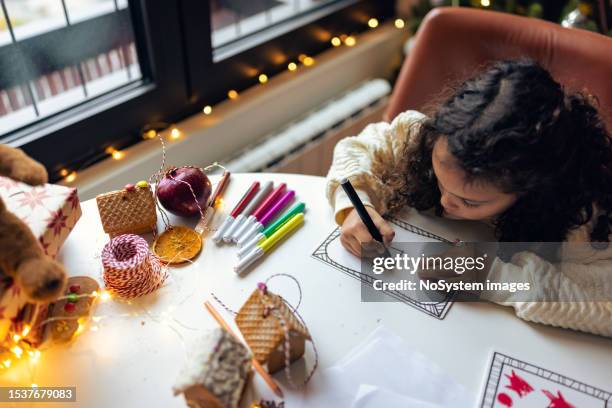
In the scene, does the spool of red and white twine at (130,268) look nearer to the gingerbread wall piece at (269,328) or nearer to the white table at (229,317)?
the white table at (229,317)

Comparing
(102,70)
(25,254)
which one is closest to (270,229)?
(25,254)

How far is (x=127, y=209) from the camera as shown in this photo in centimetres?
91

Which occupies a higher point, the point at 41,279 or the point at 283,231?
the point at 41,279

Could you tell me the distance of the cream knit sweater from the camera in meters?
0.81

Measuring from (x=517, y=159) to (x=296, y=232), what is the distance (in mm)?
361

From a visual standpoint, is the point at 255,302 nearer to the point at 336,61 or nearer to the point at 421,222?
the point at 421,222

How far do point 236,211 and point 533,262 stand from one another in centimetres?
48

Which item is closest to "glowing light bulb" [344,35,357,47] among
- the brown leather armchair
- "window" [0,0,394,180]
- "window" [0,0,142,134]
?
"window" [0,0,394,180]

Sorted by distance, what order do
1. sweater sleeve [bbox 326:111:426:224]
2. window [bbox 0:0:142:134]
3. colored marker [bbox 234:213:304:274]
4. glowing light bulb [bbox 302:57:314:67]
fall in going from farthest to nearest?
1. glowing light bulb [bbox 302:57:314:67]
2. window [bbox 0:0:142:134]
3. sweater sleeve [bbox 326:111:426:224]
4. colored marker [bbox 234:213:304:274]

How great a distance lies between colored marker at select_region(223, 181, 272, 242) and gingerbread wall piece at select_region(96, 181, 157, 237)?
12 cm

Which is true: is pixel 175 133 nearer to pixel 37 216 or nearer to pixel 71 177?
pixel 71 177

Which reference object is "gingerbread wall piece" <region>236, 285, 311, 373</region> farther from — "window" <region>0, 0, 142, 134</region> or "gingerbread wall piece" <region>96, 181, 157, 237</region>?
"window" <region>0, 0, 142, 134</region>

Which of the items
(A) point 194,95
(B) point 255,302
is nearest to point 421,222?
(B) point 255,302

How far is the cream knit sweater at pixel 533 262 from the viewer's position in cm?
81
